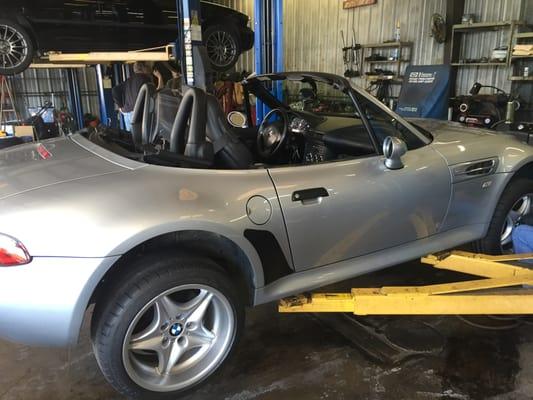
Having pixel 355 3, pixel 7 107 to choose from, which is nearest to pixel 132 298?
pixel 355 3

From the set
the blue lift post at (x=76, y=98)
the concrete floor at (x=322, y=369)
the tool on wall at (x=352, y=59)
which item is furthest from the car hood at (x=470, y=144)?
the blue lift post at (x=76, y=98)

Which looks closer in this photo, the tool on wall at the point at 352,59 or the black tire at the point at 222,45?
the black tire at the point at 222,45

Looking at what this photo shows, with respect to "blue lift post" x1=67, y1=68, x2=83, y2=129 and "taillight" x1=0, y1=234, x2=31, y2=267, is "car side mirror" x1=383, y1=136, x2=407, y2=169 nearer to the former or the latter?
"taillight" x1=0, y1=234, x2=31, y2=267

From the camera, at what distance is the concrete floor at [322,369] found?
2205 mm

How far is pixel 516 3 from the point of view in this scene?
293 inches

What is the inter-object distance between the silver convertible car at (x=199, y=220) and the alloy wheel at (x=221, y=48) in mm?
3413

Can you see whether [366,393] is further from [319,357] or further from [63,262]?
[63,262]

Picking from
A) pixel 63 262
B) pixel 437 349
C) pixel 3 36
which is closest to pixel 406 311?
pixel 437 349

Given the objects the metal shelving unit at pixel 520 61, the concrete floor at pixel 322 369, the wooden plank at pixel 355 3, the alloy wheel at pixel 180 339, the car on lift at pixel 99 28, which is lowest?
the concrete floor at pixel 322 369

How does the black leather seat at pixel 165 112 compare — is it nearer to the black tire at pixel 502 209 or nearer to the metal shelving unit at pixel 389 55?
the black tire at pixel 502 209

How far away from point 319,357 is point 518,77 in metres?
6.57

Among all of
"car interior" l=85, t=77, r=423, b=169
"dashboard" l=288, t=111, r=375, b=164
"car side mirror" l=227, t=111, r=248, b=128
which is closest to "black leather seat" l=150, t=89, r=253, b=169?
"car interior" l=85, t=77, r=423, b=169

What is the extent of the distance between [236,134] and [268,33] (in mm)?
3522

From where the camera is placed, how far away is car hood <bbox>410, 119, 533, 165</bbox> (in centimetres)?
283
